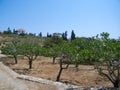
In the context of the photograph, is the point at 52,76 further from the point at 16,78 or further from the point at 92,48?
the point at 92,48

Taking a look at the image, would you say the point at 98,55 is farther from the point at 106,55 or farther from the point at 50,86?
the point at 50,86

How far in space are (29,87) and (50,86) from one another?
1.08 meters

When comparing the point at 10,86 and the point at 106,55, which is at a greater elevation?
the point at 106,55

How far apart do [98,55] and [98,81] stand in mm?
4582

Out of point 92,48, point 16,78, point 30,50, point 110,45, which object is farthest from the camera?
point 30,50

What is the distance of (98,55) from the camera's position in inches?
550

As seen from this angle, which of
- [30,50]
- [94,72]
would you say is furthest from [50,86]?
[30,50]

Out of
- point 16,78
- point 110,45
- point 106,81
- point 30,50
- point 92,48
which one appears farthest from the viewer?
point 30,50

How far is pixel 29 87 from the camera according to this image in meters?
13.3

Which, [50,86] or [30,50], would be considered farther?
[30,50]

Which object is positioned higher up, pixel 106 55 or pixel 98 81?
pixel 106 55

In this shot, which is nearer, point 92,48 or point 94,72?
point 92,48

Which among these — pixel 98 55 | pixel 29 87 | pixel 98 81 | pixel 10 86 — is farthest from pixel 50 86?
pixel 98 81

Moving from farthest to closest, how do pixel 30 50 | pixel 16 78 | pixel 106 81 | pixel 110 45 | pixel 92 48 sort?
pixel 30 50
pixel 106 81
pixel 16 78
pixel 92 48
pixel 110 45
